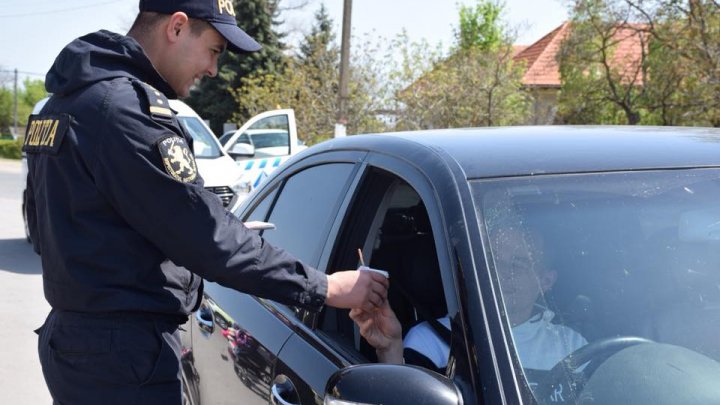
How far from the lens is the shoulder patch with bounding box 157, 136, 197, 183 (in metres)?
1.86

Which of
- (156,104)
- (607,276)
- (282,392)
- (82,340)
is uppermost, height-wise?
(156,104)

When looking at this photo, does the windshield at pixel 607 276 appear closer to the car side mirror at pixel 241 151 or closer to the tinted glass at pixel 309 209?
the tinted glass at pixel 309 209

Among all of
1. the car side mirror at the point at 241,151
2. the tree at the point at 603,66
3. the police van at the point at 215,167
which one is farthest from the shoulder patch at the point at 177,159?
the tree at the point at 603,66

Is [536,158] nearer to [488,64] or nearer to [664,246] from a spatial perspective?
[664,246]

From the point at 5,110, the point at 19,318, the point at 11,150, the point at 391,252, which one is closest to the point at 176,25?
the point at 391,252

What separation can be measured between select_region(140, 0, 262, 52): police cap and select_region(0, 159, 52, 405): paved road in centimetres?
352

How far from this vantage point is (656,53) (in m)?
15.9

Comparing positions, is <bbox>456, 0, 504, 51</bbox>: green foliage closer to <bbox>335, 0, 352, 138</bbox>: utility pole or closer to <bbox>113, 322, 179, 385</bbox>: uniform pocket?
<bbox>335, 0, 352, 138</bbox>: utility pole

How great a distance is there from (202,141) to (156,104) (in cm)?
769

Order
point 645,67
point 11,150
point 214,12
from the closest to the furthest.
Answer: point 214,12, point 645,67, point 11,150

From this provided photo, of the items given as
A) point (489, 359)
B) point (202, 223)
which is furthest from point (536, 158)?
point (202, 223)

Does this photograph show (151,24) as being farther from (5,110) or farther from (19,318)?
(5,110)

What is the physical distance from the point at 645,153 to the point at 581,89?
16.4 meters

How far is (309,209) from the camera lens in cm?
270
